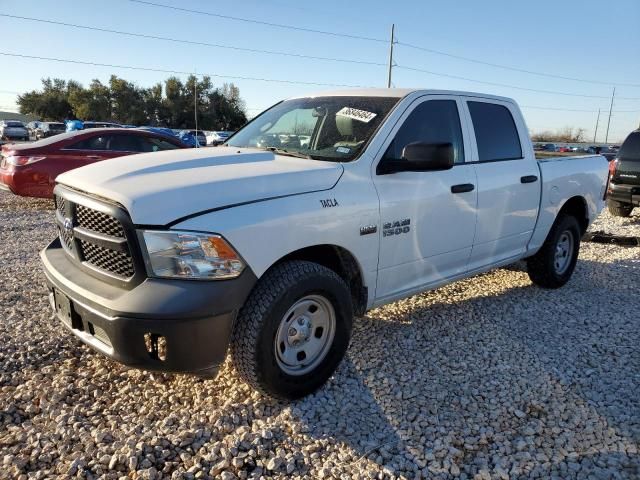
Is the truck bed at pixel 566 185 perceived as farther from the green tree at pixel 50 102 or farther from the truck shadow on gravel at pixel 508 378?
the green tree at pixel 50 102

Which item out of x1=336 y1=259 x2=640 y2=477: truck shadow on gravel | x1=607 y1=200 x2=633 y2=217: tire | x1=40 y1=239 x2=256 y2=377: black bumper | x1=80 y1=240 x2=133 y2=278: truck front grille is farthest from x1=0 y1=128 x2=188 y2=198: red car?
x1=607 y1=200 x2=633 y2=217: tire

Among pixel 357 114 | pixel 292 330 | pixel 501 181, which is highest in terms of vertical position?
pixel 357 114

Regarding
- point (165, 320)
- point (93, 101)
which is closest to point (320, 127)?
point (165, 320)

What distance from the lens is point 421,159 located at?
319 cm

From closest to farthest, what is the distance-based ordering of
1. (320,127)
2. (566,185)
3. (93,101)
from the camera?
(320,127) → (566,185) → (93,101)

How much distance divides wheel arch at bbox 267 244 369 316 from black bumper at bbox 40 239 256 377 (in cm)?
59

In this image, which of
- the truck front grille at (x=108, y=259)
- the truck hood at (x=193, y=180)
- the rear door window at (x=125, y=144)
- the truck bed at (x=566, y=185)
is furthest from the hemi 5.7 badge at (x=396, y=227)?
the rear door window at (x=125, y=144)

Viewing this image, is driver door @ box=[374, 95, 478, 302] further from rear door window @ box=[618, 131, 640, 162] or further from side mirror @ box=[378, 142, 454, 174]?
rear door window @ box=[618, 131, 640, 162]

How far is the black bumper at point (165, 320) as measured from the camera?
2.39m

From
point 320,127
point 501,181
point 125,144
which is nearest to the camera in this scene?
point 320,127

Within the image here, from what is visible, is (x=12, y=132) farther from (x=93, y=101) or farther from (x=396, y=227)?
(x=396, y=227)

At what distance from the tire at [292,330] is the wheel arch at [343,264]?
168 millimetres

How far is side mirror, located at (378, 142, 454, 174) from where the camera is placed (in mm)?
3172

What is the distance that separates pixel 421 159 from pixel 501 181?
145cm
